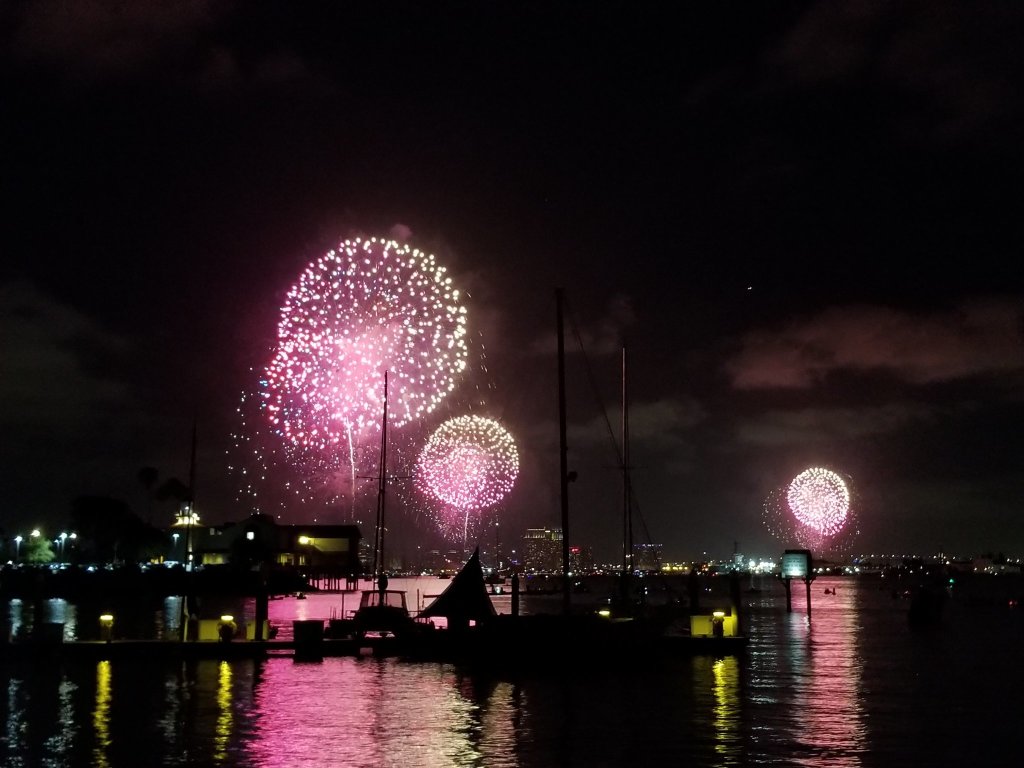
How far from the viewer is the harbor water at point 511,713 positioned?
27.5 meters

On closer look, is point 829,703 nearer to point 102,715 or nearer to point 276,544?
point 102,715

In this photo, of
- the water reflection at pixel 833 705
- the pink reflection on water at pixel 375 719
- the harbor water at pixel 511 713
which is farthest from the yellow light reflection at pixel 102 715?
the water reflection at pixel 833 705

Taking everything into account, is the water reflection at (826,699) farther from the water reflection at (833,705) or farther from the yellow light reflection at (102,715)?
the yellow light reflection at (102,715)

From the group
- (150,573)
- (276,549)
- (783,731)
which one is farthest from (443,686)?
(276,549)

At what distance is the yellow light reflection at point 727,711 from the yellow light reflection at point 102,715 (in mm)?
14762

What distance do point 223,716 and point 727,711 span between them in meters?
15.4

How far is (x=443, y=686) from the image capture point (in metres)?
41.8

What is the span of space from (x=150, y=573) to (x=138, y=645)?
108 metres

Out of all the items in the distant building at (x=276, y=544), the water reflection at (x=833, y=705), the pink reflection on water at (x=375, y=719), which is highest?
the distant building at (x=276, y=544)

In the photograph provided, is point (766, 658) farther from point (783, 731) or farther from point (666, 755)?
point (666, 755)

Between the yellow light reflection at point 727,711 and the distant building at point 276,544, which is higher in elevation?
the distant building at point 276,544

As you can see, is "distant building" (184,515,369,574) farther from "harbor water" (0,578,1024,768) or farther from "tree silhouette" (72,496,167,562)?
"harbor water" (0,578,1024,768)

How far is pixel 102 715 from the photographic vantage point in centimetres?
3312

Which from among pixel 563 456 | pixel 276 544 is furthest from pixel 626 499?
pixel 276 544
